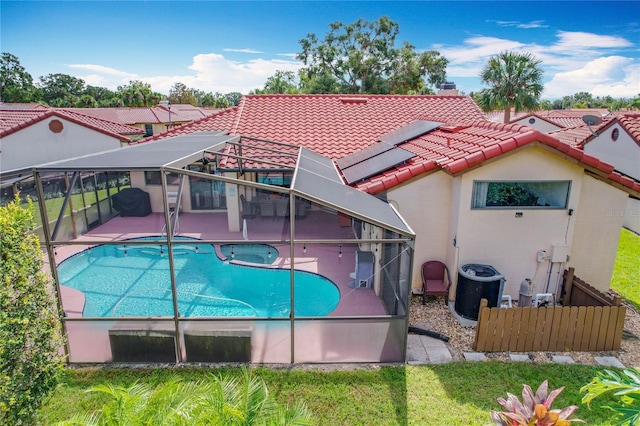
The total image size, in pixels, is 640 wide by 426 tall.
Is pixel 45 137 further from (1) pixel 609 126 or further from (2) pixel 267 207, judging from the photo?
(1) pixel 609 126

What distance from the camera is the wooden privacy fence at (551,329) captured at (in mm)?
8531

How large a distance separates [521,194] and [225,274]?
9.21 meters

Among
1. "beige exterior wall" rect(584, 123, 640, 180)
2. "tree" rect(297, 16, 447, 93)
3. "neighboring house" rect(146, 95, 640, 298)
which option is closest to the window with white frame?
"neighboring house" rect(146, 95, 640, 298)

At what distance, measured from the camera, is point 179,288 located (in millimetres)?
10172

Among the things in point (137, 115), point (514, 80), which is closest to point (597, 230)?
point (514, 80)

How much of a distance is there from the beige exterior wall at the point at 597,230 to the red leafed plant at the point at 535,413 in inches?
315

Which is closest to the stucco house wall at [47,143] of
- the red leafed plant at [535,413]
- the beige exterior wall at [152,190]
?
the beige exterior wall at [152,190]

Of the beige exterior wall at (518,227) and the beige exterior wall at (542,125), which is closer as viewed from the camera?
the beige exterior wall at (518,227)

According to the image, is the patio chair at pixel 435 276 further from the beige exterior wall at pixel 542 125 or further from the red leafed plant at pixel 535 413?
the beige exterior wall at pixel 542 125

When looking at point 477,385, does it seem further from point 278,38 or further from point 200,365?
point 278,38

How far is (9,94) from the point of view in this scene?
7419cm

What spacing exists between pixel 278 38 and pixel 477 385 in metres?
61.7

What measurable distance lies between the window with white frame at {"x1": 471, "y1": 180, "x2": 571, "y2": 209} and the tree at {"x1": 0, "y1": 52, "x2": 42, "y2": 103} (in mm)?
94374

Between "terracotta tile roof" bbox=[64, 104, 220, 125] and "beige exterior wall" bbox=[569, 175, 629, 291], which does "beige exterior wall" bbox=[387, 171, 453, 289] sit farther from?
"terracotta tile roof" bbox=[64, 104, 220, 125]
